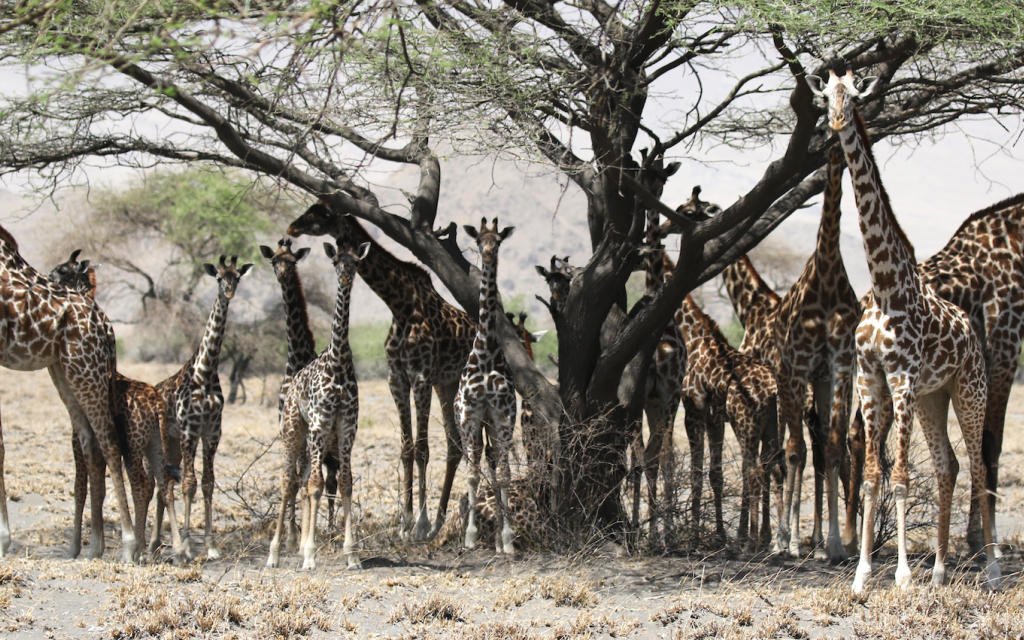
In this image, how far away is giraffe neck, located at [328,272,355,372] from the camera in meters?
7.26

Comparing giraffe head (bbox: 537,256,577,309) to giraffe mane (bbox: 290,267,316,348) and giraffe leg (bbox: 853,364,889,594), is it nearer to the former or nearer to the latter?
giraffe mane (bbox: 290,267,316,348)

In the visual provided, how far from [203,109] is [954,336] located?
598cm

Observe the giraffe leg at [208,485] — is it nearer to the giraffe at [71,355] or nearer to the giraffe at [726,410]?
the giraffe at [71,355]

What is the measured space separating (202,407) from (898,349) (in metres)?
5.37

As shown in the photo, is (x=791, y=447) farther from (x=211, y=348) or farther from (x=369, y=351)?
(x=369, y=351)

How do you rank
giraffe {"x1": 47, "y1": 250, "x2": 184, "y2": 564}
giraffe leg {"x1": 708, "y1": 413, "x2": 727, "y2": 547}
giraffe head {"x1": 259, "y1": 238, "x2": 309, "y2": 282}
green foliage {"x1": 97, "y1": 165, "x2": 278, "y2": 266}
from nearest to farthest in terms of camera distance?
giraffe {"x1": 47, "y1": 250, "x2": 184, "y2": 564}
giraffe leg {"x1": 708, "y1": 413, "x2": 727, "y2": 547}
giraffe head {"x1": 259, "y1": 238, "x2": 309, "y2": 282}
green foliage {"x1": 97, "y1": 165, "x2": 278, "y2": 266}

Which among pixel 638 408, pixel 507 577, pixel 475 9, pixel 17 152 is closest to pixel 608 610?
pixel 507 577

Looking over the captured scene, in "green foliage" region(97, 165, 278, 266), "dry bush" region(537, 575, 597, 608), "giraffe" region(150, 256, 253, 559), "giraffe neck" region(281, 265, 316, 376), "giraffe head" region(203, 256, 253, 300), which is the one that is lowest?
"dry bush" region(537, 575, 597, 608)

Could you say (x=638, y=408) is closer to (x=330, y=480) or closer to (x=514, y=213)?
(x=330, y=480)

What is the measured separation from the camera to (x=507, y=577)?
22.3ft

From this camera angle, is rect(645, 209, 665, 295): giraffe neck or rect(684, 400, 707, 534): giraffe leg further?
rect(645, 209, 665, 295): giraffe neck

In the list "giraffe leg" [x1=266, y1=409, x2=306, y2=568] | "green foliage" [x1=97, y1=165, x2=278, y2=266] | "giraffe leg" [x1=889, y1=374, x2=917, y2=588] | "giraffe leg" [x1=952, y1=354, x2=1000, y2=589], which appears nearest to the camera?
"giraffe leg" [x1=889, y1=374, x2=917, y2=588]

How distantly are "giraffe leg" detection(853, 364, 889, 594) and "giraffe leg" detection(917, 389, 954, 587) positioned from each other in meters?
0.44

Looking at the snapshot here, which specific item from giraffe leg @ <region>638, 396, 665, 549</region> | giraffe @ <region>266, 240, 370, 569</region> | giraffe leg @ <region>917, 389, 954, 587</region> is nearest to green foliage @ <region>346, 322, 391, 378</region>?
giraffe leg @ <region>638, 396, 665, 549</region>
